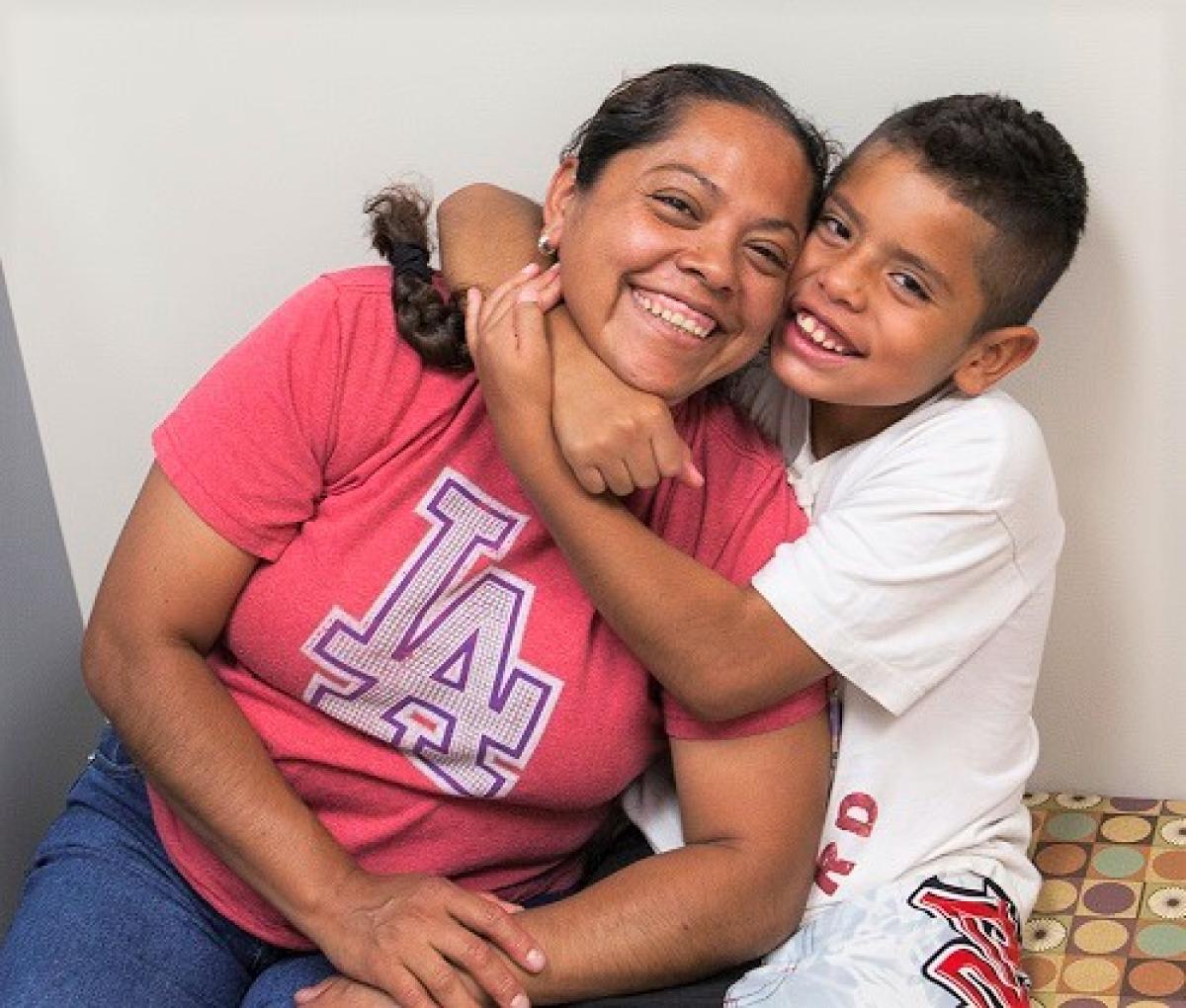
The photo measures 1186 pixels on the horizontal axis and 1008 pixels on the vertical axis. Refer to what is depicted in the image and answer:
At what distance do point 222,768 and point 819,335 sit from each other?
Result: 60 cm

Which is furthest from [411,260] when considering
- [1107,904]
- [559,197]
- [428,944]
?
[1107,904]

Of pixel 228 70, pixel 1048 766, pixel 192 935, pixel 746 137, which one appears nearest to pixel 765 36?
pixel 746 137

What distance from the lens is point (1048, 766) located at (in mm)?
2111

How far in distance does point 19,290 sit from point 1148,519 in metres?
1.16

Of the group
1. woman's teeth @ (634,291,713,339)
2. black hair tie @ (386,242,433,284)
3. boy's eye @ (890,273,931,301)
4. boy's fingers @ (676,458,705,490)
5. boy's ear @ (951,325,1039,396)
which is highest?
boy's eye @ (890,273,931,301)

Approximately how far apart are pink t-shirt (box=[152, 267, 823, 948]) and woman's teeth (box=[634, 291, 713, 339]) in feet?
0.48

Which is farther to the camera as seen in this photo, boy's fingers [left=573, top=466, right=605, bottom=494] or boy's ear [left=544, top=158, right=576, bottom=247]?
boy's ear [left=544, top=158, right=576, bottom=247]

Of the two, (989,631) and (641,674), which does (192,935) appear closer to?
(641,674)

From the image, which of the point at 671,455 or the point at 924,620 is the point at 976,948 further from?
the point at 671,455

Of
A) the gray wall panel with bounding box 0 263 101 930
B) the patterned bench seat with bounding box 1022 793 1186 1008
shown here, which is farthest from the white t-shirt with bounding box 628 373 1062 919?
the gray wall panel with bounding box 0 263 101 930

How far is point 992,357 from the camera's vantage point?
1677 millimetres

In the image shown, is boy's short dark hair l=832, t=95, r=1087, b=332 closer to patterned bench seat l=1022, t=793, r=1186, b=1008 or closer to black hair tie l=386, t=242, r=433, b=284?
black hair tie l=386, t=242, r=433, b=284

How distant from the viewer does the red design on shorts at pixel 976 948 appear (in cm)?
164

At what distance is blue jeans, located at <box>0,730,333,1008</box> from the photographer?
1710 mm
